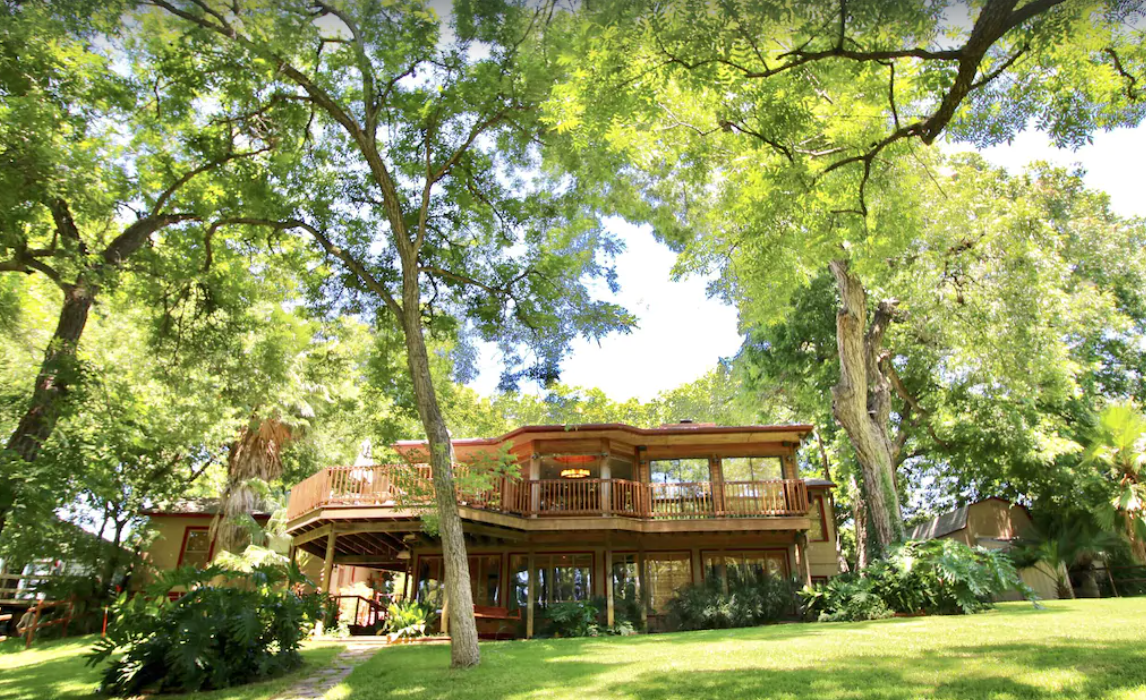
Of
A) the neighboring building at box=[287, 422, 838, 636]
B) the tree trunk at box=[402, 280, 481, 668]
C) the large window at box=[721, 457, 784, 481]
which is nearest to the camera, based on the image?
the tree trunk at box=[402, 280, 481, 668]

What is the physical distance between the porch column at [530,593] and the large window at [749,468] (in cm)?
562

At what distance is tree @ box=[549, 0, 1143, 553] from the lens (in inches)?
200

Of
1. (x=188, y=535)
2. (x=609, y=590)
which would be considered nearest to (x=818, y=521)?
(x=609, y=590)

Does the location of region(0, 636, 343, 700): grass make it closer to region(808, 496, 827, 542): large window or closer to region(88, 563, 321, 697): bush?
region(88, 563, 321, 697): bush

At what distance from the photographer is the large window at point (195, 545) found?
63.0ft

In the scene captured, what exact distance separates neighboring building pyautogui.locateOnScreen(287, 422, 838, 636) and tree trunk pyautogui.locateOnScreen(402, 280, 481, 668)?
508 cm

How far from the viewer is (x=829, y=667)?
5.62 meters

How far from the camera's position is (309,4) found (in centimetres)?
902

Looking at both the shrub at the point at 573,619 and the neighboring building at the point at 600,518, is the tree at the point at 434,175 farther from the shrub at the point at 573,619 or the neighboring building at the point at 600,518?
the shrub at the point at 573,619

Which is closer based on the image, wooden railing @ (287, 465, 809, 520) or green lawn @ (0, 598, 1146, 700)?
green lawn @ (0, 598, 1146, 700)

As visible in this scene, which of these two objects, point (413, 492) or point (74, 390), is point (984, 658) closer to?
point (413, 492)

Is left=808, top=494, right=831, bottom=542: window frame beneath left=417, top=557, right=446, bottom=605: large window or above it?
above

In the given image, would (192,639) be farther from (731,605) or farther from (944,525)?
(944,525)

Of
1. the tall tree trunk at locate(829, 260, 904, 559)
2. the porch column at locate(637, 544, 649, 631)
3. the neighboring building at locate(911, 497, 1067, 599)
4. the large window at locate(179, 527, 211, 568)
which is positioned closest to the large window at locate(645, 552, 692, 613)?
the porch column at locate(637, 544, 649, 631)
